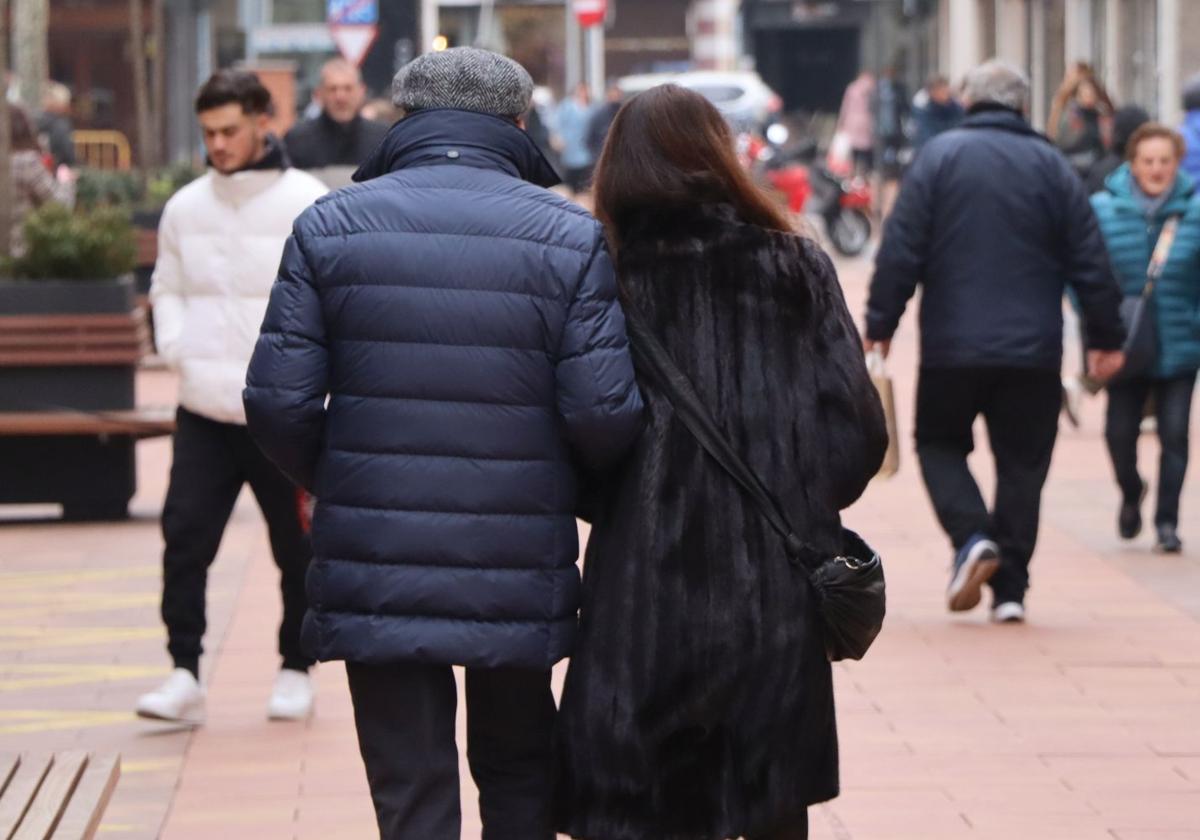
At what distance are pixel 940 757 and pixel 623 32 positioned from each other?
63.2 m

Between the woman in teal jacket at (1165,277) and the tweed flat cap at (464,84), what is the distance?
5815 mm

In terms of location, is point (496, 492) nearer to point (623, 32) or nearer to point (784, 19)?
point (784, 19)

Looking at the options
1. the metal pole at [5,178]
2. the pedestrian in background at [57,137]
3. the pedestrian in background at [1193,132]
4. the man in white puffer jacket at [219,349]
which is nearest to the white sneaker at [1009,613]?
the man in white puffer jacket at [219,349]

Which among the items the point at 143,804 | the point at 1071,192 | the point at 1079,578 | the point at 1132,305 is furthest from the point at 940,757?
the point at 1132,305

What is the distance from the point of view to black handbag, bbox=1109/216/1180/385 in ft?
31.8

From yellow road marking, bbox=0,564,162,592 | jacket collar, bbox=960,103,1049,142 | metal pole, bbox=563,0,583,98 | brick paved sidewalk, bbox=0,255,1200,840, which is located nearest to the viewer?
brick paved sidewalk, bbox=0,255,1200,840

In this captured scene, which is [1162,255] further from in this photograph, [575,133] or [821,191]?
[575,133]

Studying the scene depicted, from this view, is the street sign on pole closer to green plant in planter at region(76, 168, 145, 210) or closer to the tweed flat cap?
green plant in planter at region(76, 168, 145, 210)

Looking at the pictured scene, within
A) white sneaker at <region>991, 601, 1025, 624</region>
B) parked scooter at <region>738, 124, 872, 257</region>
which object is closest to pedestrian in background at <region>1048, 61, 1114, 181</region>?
white sneaker at <region>991, 601, 1025, 624</region>

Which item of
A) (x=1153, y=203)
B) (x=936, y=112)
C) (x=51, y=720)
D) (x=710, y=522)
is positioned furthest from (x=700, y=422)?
(x=936, y=112)

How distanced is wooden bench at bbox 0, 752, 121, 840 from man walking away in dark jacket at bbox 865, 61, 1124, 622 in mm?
3510

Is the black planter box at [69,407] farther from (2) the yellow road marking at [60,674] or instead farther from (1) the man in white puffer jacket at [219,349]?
(1) the man in white puffer jacket at [219,349]

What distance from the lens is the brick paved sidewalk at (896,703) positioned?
5.90 m

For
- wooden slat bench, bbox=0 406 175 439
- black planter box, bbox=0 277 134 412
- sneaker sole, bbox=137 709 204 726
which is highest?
black planter box, bbox=0 277 134 412
